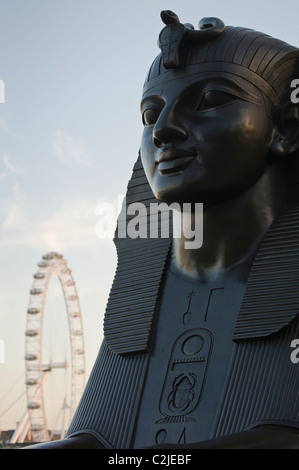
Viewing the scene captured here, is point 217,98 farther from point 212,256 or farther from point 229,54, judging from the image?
point 212,256

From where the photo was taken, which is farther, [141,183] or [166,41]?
[141,183]

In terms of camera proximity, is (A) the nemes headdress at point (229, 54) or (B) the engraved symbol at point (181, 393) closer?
(B) the engraved symbol at point (181, 393)

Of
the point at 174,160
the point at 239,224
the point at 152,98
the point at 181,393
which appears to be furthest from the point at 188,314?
the point at 152,98

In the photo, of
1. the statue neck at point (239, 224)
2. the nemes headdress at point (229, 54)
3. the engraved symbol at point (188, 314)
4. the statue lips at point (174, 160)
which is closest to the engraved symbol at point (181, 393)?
the engraved symbol at point (188, 314)

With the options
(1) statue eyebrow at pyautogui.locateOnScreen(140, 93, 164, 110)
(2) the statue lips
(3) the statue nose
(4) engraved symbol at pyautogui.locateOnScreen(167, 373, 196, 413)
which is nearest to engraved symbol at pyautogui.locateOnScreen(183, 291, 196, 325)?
(4) engraved symbol at pyautogui.locateOnScreen(167, 373, 196, 413)

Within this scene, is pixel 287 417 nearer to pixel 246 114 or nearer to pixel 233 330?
pixel 233 330

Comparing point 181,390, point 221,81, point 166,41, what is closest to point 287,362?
point 181,390

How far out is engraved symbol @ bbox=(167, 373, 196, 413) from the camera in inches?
178

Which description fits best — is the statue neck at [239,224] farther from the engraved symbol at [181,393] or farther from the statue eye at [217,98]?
the engraved symbol at [181,393]

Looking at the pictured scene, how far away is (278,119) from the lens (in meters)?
4.86

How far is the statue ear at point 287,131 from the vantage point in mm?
4801

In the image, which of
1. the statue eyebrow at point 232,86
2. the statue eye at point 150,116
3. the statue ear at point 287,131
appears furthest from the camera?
the statue eye at point 150,116
